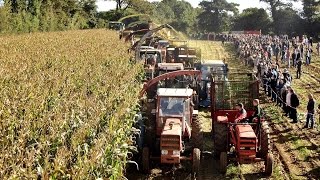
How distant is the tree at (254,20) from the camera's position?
67.5 metres

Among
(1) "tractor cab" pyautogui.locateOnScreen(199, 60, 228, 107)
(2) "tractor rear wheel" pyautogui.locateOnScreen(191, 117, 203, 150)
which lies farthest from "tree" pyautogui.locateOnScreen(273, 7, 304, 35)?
(2) "tractor rear wheel" pyautogui.locateOnScreen(191, 117, 203, 150)

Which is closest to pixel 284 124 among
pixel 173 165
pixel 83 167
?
pixel 173 165

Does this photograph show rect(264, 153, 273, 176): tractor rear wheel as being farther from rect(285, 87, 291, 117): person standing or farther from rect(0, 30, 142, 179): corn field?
rect(285, 87, 291, 117): person standing

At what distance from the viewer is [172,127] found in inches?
419

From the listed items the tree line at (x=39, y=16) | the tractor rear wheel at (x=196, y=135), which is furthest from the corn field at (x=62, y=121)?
the tree line at (x=39, y=16)

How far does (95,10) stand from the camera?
55.7 m

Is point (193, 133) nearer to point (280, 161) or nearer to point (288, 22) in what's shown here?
point (280, 161)

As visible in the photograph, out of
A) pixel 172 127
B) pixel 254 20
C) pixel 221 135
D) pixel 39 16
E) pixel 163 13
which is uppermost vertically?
pixel 163 13

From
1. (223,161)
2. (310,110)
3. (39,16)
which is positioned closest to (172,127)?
(223,161)

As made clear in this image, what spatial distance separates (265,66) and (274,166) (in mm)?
11860

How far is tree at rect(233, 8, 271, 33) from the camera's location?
67500 millimetres

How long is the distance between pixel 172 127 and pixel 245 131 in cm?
174

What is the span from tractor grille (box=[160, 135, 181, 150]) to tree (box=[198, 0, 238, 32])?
74.7 meters

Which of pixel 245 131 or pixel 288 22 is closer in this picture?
pixel 245 131
